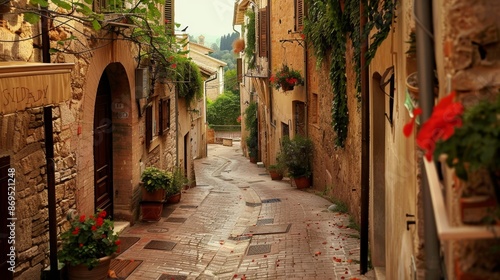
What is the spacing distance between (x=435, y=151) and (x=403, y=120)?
224 cm

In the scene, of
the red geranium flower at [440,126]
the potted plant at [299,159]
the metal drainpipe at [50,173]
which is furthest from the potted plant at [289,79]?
the red geranium flower at [440,126]

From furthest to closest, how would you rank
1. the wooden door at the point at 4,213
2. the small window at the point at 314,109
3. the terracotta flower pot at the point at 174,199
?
the small window at the point at 314,109 → the terracotta flower pot at the point at 174,199 → the wooden door at the point at 4,213

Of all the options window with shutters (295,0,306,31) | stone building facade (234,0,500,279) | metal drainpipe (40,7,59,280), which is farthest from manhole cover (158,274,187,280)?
window with shutters (295,0,306,31)

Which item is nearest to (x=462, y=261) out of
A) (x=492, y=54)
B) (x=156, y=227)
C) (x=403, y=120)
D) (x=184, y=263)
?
(x=492, y=54)

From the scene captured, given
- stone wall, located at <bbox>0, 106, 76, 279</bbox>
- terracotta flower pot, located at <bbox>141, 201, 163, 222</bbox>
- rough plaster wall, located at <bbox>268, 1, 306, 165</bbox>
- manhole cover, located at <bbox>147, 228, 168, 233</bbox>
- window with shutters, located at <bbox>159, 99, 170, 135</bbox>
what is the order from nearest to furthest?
stone wall, located at <bbox>0, 106, 76, 279</bbox> → manhole cover, located at <bbox>147, 228, 168, 233</bbox> → terracotta flower pot, located at <bbox>141, 201, 163, 222</bbox> → window with shutters, located at <bbox>159, 99, 170, 135</bbox> → rough plaster wall, located at <bbox>268, 1, 306, 165</bbox>

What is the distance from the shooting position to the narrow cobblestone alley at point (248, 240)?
7918 mm

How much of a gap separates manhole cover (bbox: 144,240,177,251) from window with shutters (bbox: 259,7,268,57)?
44.7 feet

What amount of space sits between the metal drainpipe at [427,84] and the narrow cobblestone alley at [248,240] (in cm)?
403

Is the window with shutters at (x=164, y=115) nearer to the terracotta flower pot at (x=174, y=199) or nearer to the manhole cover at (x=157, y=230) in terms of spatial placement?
the terracotta flower pot at (x=174, y=199)

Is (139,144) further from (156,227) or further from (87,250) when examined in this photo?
(87,250)

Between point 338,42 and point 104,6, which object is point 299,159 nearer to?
point 338,42

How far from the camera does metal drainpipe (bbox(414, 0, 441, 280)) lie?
3.16 metres

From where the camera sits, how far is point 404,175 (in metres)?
4.46

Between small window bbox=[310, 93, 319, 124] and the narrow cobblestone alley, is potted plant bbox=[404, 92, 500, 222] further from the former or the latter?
small window bbox=[310, 93, 319, 124]
